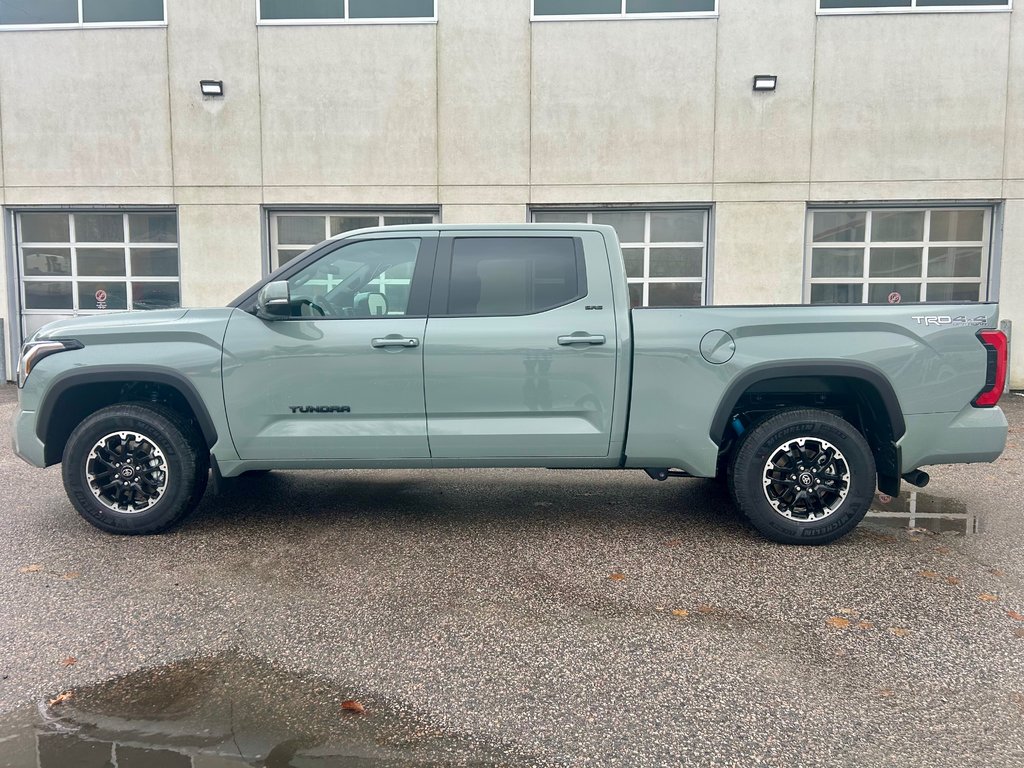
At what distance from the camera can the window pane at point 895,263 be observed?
10969mm

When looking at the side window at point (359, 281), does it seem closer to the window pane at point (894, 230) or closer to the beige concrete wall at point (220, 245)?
the beige concrete wall at point (220, 245)

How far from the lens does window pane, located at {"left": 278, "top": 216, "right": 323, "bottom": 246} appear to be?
11.4 meters

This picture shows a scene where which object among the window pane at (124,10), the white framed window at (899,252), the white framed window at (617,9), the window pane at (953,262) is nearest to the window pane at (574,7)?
the white framed window at (617,9)

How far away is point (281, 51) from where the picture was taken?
11039mm

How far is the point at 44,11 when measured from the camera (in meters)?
11.4

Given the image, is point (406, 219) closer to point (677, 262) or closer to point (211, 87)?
point (211, 87)

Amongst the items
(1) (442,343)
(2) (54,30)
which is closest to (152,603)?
(1) (442,343)

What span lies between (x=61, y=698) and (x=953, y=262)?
1230 centimetres

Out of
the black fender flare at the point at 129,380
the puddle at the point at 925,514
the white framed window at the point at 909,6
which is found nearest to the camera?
the black fender flare at the point at 129,380

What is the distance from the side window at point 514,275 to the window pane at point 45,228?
32.7 feet

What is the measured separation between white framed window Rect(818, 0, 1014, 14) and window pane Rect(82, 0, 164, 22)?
10.3m

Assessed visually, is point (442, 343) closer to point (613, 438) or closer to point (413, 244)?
point (413, 244)

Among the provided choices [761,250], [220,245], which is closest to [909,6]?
[761,250]

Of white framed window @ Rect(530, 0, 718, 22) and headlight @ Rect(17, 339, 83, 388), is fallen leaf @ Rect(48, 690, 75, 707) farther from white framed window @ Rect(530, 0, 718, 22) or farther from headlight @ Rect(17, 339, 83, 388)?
white framed window @ Rect(530, 0, 718, 22)
